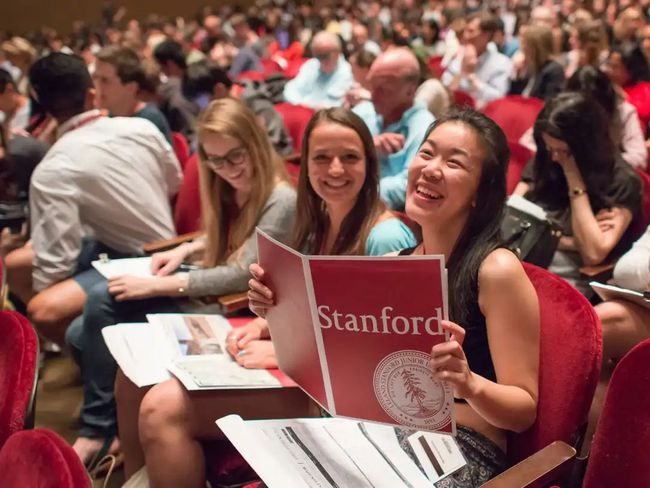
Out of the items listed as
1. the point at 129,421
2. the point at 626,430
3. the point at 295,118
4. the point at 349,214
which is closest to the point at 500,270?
the point at 626,430

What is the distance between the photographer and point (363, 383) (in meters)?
1.27

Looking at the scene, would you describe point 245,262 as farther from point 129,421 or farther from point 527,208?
point 527,208

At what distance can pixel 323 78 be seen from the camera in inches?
220

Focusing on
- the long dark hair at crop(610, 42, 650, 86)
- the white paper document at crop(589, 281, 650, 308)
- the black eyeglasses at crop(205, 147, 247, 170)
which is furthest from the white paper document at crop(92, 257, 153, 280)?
the long dark hair at crop(610, 42, 650, 86)

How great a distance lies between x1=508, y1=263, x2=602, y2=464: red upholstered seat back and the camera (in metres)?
1.32

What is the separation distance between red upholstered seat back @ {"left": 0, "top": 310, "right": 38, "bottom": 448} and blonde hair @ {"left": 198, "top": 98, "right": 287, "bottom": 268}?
0.91 meters

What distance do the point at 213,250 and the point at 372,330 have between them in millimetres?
1222

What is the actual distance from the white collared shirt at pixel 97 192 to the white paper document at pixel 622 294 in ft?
5.06

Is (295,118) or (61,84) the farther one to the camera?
(295,118)

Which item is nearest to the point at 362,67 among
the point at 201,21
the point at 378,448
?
the point at 378,448

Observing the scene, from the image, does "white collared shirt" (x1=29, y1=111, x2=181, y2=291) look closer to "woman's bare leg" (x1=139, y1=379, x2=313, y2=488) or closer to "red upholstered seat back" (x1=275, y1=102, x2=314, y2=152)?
"woman's bare leg" (x1=139, y1=379, x2=313, y2=488)

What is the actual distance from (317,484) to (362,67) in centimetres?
355

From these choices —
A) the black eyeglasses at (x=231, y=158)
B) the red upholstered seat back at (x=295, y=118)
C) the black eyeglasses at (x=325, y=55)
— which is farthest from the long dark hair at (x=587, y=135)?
the black eyeglasses at (x=325, y=55)

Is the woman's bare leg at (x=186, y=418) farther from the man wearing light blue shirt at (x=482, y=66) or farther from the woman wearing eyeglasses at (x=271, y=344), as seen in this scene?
the man wearing light blue shirt at (x=482, y=66)
